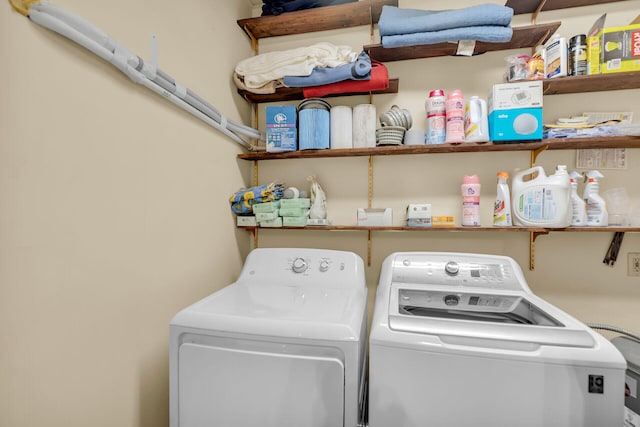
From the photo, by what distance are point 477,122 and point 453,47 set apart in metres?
0.53

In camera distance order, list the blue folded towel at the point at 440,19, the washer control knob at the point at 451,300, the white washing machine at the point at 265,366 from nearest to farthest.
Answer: the white washing machine at the point at 265,366, the washer control knob at the point at 451,300, the blue folded towel at the point at 440,19

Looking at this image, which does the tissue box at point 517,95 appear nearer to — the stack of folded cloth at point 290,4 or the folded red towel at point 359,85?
the folded red towel at point 359,85

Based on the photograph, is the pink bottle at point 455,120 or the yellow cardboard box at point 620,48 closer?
the yellow cardboard box at point 620,48

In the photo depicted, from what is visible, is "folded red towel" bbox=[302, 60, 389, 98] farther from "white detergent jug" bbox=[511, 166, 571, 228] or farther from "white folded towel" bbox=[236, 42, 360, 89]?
"white detergent jug" bbox=[511, 166, 571, 228]

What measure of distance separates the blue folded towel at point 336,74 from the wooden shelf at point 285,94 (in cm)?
10

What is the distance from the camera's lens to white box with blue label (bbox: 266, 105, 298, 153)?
173cm

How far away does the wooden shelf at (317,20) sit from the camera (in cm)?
176

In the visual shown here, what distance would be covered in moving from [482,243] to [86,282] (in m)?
2.00

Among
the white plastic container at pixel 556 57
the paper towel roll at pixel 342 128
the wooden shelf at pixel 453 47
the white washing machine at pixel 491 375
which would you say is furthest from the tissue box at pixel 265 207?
the white plastic container at pixel 556 57

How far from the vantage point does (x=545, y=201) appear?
4.71 feet

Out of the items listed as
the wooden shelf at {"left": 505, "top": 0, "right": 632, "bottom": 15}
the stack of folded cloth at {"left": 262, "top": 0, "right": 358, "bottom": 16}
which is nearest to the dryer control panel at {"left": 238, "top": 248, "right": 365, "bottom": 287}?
the stack of folded cloth at {"left": 262, "top": 0, "right": 358, "bottom": 16}

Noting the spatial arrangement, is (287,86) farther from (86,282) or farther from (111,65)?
(86,282)

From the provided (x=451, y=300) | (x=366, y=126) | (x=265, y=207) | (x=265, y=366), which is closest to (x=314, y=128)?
(x=366, y=126)

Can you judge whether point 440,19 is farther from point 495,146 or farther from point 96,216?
point 96,216
